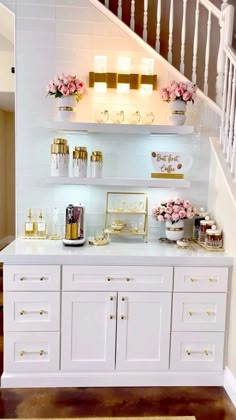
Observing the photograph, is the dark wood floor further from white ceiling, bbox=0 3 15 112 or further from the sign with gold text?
white ceiling, bbox=0 3 15 112

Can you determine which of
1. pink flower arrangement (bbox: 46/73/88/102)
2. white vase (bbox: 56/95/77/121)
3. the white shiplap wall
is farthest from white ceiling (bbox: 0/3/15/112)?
white vase (bbox: 56/95/77/121)

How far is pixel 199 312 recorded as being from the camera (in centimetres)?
256

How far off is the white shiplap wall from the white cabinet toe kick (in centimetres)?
67

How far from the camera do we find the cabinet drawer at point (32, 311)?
96.9 inches

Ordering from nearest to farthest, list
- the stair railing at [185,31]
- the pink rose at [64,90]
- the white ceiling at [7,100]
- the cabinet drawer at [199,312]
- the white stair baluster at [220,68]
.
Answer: the cabinet drawer at [199,312]
the pink rose at [64,90]
the white stair baluster at [220,68]
the stair railing at [185,31]
the white ceiling at [7,100]

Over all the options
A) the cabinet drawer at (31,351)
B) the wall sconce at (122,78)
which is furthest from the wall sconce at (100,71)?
the cabinet drawer at (31,351)

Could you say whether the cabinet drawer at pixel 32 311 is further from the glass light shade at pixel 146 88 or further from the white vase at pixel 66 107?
the glass light shade at pixel 146 88

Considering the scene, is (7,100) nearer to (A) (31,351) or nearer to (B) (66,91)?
(B) (66,91)

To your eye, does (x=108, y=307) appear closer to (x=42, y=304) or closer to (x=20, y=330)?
(x=42, y=304)

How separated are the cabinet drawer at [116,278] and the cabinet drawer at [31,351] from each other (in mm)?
383

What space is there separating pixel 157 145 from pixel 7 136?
3908 millimetres

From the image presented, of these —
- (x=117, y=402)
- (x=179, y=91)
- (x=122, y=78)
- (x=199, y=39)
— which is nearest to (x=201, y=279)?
(x=117, y=402)

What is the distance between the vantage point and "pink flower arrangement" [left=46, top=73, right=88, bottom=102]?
267 centimetres

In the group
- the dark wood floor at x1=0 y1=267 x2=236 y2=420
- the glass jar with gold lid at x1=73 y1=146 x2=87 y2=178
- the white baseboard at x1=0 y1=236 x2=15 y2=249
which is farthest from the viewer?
the white baseboard at x1=0 y1=236 x2=15 y2=249
